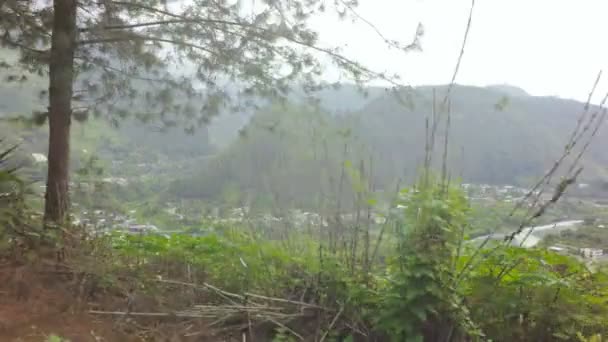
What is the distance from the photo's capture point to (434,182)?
3.71 m

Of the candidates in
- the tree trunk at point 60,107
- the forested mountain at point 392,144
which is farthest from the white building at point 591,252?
the tree trunk at point 60,107

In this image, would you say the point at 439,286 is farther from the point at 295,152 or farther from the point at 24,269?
the point at 24,269

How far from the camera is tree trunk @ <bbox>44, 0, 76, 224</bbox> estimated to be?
5.45m

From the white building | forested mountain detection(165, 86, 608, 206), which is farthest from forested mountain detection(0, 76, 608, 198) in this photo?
the white building

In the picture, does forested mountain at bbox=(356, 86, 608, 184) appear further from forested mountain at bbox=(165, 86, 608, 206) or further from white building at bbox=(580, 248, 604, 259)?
white building at bbox=(580, 248, 604, 259)

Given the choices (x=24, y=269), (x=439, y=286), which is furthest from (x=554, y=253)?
(x=24, y=269)

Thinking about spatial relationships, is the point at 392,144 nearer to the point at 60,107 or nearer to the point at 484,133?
the point at 484,133

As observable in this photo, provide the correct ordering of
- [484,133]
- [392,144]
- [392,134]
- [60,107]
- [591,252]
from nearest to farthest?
1. [591,252]
2. [392,144]
3. [392,134]
4. [60,107]
5. [484,133]

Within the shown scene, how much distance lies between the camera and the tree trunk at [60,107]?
545 cm

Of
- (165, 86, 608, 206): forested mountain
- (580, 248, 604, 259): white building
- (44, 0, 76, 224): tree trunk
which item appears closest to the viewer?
(580, 248, 604, 259): white building

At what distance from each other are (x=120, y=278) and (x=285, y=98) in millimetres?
2489

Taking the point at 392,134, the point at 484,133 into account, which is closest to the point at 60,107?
the point at 392,134

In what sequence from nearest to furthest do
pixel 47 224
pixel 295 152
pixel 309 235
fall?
1. pixel 309 235
2. pixel 295 152
3. pixel 47 224

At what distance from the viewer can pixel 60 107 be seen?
581cm
